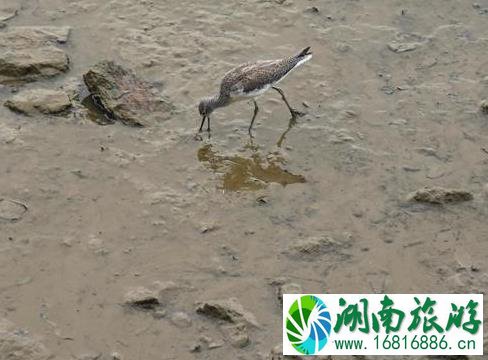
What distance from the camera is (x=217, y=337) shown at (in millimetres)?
6816

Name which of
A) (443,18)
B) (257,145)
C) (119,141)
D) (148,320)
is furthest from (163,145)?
(443,18)

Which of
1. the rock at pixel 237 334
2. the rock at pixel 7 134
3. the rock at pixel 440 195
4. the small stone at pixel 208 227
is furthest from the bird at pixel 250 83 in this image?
the rock at pixel 237 334

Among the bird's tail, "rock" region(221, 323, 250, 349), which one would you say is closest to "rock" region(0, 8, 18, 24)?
the bird's tail

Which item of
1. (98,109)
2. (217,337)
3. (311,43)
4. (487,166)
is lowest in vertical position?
(217,337)

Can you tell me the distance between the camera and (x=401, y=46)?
10.9m

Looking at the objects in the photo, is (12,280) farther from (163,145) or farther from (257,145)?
(257,145)

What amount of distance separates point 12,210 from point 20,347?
191cm

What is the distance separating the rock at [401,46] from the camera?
35.4 feet

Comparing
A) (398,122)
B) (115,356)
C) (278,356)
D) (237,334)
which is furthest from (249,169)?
(115,356)

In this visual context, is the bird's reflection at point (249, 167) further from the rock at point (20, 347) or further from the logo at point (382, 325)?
the rock at point (20, 347)

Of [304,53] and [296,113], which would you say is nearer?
[296,113]

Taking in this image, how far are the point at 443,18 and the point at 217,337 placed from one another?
22.9ft

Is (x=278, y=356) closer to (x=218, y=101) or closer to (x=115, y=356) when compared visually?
(x=115, y=356)

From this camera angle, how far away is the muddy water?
23.9ft
